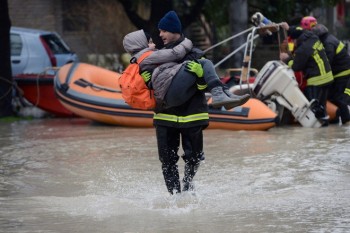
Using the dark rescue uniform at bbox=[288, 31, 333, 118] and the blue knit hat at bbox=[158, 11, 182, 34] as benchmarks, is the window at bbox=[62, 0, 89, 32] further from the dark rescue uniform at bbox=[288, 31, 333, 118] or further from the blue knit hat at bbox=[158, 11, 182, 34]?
the blue knit hat at bbox=[158, 11, 182, 34]

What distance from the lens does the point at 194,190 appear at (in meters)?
8.80

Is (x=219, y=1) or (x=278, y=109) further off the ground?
(x=219, y=1)

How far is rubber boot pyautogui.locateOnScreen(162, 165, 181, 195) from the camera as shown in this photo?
865 cm

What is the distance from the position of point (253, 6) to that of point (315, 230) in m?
14.0

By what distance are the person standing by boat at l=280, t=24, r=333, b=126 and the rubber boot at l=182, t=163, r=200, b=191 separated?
6143mm

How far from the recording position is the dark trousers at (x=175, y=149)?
28.0ft

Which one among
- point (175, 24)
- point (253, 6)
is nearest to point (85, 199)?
point (175, 24)

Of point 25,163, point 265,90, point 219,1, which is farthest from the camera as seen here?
point 219,1

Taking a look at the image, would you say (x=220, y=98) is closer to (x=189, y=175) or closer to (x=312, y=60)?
(x=189, y=175)

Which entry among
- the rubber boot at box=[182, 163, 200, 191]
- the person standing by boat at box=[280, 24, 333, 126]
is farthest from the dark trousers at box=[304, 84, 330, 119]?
the rubber boot at box=[182, 163, 200, 191]

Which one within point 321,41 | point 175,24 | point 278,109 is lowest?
point 278,109

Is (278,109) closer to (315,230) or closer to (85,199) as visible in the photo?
(85,199)

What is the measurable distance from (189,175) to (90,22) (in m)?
15.9

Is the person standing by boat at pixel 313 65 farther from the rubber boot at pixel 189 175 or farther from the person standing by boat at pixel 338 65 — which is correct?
the rubber boot at pixel 189 175
